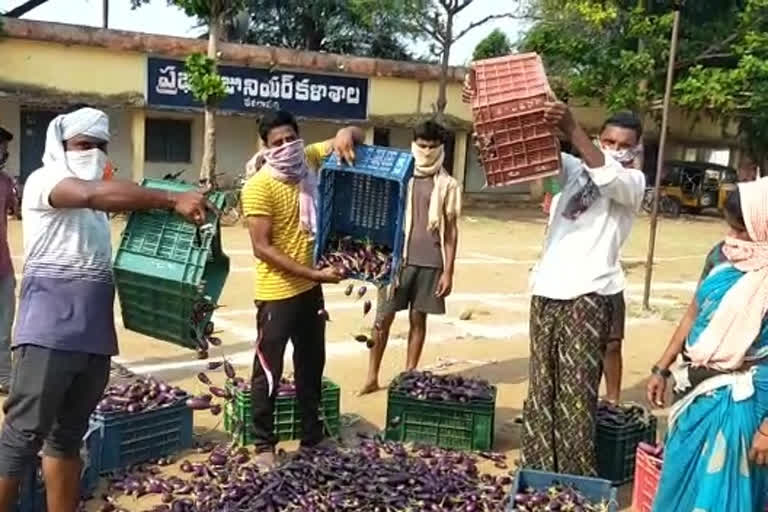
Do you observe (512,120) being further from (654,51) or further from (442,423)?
(654,51)

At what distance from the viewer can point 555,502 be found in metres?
3.66

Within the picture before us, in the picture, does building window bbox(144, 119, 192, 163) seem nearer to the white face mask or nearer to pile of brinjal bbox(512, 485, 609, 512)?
the white face mask

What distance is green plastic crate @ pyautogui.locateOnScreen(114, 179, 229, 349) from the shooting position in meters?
3.99

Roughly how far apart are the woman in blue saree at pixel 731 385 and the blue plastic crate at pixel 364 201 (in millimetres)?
1904

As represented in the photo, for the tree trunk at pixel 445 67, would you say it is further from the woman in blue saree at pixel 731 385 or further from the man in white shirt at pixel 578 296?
the woman in blue saree at pixel 731 385

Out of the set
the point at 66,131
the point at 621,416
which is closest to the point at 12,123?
the point at 66,131

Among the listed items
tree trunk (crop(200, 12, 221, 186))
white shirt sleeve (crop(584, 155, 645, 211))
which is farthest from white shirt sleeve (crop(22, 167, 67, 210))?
tree trunk (crop(200, 12, 221, 186))

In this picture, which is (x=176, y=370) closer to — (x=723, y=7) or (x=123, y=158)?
(x=123, y=158)

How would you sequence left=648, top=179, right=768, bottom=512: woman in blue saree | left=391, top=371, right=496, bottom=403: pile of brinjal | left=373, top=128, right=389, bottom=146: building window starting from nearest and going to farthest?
left=648, top=179, right=768, bottom=512: woman in blue saree < left=391, top=371, right=496, bottom=403: pile of brinjal < left=373, top=128, right=389, bottom=146: building window

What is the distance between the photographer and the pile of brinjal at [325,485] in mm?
3863

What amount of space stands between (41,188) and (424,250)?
318 cm

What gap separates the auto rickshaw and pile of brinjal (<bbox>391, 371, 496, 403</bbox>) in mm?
20801

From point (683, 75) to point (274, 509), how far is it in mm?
20888

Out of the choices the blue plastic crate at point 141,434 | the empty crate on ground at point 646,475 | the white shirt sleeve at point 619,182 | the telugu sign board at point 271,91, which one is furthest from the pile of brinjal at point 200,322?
the telugu sign board at point 271,91
